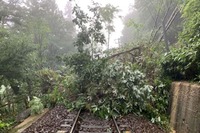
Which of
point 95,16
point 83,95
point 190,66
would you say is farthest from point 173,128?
point 95,16

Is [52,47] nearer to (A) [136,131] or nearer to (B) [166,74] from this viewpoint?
(B) [166,74]

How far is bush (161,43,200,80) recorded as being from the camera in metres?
7.60

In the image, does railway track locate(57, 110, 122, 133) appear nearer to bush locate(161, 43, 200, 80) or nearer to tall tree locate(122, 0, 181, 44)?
bush locate(161, 43, 200, 80)

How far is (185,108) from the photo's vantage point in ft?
23.6

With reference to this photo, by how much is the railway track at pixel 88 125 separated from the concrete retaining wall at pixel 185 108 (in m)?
2.17

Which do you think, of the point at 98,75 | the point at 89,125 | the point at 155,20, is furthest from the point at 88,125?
the point at 155,20

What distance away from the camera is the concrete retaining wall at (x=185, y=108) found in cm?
637

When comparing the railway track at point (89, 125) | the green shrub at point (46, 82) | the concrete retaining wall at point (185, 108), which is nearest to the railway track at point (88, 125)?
the railway track at point (89, 125)

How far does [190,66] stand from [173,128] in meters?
2.36

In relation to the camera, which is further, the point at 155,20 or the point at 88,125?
the point at 155,20

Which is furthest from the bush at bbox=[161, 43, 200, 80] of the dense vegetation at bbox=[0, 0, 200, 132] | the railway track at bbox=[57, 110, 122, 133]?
the railway track at bbox=[57, 110, 122, 133]

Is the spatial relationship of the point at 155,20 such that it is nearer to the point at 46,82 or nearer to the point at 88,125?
the point at 46,82

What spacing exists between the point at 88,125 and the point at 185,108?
3300mm

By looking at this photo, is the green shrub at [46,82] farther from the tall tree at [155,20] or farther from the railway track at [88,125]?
the tall tree at [155,20]
